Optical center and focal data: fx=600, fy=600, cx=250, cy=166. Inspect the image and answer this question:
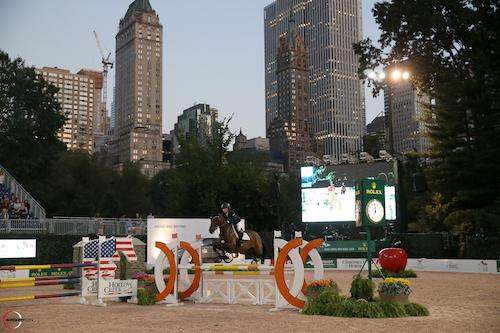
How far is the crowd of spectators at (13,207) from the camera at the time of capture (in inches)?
1356

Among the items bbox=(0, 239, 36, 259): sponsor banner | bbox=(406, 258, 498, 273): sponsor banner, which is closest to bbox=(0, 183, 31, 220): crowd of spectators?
bbox=(0, 239, 36, 259): sponsor banner

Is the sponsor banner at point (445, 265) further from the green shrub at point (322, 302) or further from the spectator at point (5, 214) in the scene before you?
the spectator at point (5, 214)

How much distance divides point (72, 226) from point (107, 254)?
18.6 m

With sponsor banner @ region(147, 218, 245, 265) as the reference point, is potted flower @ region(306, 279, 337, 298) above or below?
below

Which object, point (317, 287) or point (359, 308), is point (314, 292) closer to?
point (317, 287)

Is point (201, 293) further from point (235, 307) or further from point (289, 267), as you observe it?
point (289, 267)

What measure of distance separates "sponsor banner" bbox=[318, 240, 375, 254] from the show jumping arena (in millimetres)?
17396

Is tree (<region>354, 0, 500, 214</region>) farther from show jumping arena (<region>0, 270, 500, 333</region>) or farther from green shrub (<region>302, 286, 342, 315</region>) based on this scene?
green shrub (<region>302, 286, 342, 315</region>)

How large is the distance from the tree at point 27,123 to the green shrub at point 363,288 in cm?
4361

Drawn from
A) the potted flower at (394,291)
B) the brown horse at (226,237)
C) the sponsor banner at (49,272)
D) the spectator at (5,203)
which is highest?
the spectator at (5,203)

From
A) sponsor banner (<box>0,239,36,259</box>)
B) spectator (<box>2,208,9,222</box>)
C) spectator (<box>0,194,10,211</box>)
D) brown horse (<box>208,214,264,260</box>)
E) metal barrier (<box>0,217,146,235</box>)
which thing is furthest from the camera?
spectator (<box>0,194,10,211</box>)

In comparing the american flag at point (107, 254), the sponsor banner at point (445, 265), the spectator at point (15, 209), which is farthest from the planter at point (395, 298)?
the spectator at point (15, 209)

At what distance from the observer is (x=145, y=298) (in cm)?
1709

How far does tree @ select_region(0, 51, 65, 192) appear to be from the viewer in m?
51.4
